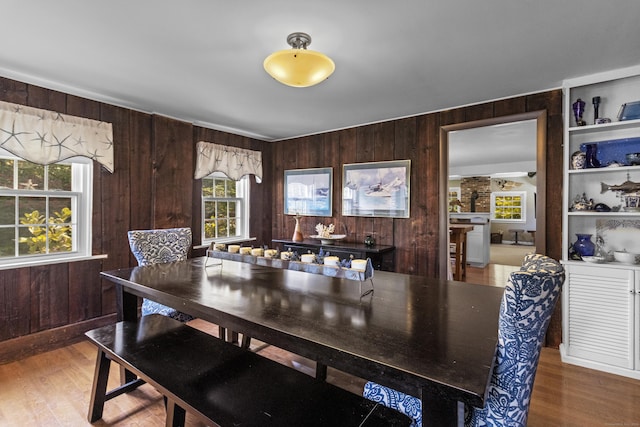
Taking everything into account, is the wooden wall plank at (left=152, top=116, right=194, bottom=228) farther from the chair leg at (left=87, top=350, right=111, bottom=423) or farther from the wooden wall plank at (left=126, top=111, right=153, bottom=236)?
the chair leg at (left=87, top=350, right=111, bottom=423)

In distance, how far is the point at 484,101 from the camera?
315cm

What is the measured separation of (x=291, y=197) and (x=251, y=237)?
0.85 meters

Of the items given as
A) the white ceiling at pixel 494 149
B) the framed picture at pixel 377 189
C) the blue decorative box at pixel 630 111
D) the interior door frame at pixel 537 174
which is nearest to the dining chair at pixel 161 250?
the framed picture at pixel 377 189

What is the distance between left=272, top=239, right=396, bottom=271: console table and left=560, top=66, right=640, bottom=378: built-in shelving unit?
5.33 ft

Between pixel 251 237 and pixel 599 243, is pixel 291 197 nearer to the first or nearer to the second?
pixel 251 237

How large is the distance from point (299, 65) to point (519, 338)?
158 centimetres

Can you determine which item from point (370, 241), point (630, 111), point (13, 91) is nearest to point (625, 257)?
point (630, 111)

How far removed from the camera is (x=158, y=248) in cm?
274

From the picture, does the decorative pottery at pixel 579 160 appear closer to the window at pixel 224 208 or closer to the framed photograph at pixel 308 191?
the framed photograph at pixel 308 191

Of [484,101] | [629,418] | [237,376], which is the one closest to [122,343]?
[237,376]

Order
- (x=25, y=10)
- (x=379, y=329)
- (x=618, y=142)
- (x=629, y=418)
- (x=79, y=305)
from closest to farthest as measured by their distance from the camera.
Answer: (x=379, y=329) < (x=25, y=10) < (x=629, y=418) < (x=618, y=142) < (x=79, y=305)

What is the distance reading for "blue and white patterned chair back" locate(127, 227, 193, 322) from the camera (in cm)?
243

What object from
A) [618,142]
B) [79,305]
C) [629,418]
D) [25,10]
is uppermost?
[25,10]

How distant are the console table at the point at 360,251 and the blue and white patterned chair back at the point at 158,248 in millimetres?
1417
